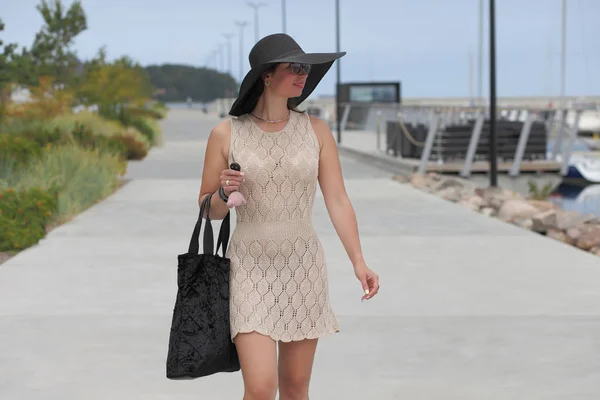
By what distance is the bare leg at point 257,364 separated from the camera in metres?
4.22

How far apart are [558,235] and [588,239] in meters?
0.92

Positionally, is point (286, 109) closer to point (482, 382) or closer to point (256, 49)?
point (256, 49)

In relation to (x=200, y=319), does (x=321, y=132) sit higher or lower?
higher

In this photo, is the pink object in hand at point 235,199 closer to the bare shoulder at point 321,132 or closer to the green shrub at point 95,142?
the bare shoulder at point 321,132

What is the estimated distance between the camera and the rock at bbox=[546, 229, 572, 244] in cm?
1355

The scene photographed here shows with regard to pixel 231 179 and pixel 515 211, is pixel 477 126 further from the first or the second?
pixel 231 179

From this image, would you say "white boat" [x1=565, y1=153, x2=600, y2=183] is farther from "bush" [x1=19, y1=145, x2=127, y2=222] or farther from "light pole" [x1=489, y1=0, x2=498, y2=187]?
"bush" [x1=19, y1=145, x2=127, y2=222]

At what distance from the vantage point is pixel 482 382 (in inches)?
255

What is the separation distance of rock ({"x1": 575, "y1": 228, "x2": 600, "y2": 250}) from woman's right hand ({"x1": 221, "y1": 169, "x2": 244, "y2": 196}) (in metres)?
9.12

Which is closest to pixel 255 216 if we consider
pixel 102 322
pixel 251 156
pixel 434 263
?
pixel 251 156

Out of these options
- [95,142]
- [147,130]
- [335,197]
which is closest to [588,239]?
[335,197]

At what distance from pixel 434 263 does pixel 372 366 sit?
13.9ft

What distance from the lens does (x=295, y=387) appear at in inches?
176

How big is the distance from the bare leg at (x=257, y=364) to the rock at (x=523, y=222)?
1076 cm
